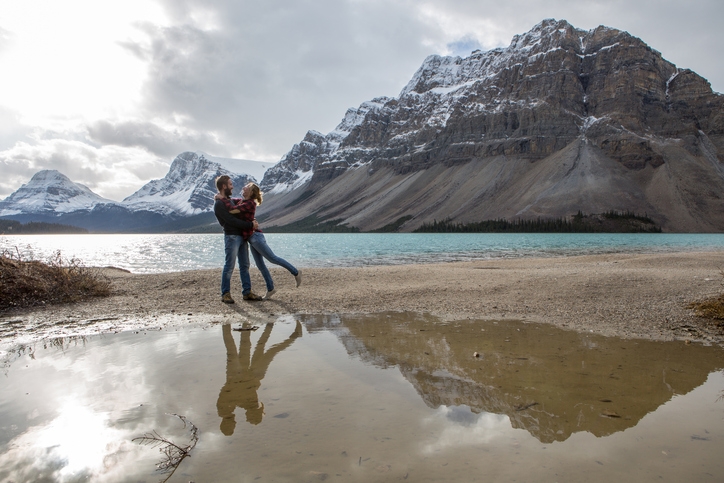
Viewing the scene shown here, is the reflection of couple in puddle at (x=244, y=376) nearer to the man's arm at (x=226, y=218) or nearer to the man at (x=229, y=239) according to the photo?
the man at (x=229, y=239)

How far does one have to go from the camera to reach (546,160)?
603 ft

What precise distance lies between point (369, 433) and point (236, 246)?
7397 mm

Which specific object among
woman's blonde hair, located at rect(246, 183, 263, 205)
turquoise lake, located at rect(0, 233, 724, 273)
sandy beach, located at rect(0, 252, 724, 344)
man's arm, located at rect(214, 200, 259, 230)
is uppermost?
woman's blonde hair, located at rect(246, 183, 263, 205)

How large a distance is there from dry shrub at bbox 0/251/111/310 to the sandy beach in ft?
1.40

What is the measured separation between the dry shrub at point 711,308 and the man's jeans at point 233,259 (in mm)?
9095

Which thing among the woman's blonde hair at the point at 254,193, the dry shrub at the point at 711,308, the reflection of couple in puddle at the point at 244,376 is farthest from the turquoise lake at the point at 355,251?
the dry shrub at the point at 711,308

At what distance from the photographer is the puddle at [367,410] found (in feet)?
8.85

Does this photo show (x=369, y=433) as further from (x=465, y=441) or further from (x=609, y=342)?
(x=609, y=342)

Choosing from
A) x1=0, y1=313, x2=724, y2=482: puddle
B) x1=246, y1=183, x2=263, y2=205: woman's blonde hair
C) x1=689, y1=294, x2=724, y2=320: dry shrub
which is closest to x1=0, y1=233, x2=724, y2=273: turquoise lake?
x1=246, y1=183, x2=263, y2=205: woman's blonde hair

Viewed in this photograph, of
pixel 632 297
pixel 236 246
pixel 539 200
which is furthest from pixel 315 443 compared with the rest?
pixel 539 200

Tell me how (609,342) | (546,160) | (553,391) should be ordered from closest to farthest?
(553,391), (609,342), (546,160)

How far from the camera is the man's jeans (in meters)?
9.46

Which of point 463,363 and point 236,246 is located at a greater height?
point 236,246

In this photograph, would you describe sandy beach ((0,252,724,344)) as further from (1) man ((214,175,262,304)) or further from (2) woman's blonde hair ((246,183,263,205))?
(2) woman's blonde hair ((246,183,263,205))
